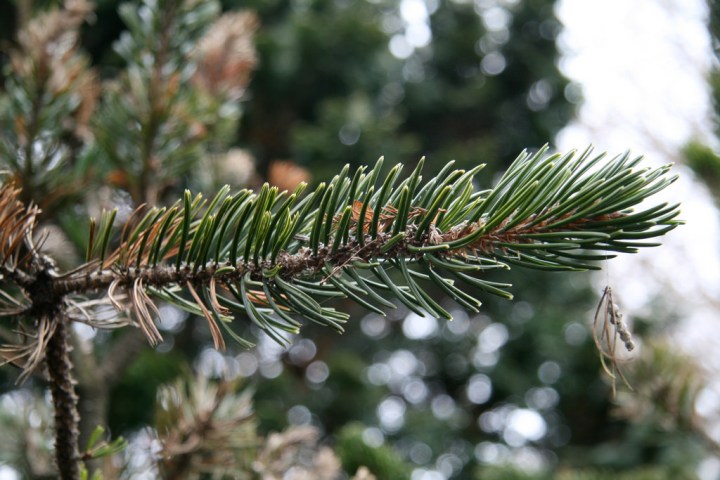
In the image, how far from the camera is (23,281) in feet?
1.58

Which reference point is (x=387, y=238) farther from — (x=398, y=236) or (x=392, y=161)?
(x=392, y=161)

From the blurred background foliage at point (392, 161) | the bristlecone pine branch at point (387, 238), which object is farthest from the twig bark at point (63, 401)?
the blurred background foliage at point (392, 161)

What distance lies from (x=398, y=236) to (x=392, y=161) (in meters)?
2.42

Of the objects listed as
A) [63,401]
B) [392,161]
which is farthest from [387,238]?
[392,161]

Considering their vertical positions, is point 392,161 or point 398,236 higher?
point 398,236

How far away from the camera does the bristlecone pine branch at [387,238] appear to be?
42cm

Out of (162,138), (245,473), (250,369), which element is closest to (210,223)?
(245,473)

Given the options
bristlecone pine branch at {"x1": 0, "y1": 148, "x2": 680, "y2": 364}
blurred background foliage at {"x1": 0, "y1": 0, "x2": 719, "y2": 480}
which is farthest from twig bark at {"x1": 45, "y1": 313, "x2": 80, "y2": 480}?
blurred background foliage at {"x1": 0, "y1": 0, "x2": 719, "y2": 480}

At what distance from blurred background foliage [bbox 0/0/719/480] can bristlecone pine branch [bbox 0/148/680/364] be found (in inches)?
23.7

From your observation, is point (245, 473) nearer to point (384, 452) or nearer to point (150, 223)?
point (384, 452)

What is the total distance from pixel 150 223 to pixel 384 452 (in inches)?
21.6

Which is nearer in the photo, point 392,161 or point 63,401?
point 63,401

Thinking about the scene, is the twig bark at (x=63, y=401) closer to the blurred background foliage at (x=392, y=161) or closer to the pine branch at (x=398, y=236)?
the pine branch at (x=398, y=236)

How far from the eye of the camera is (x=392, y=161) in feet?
9.24
